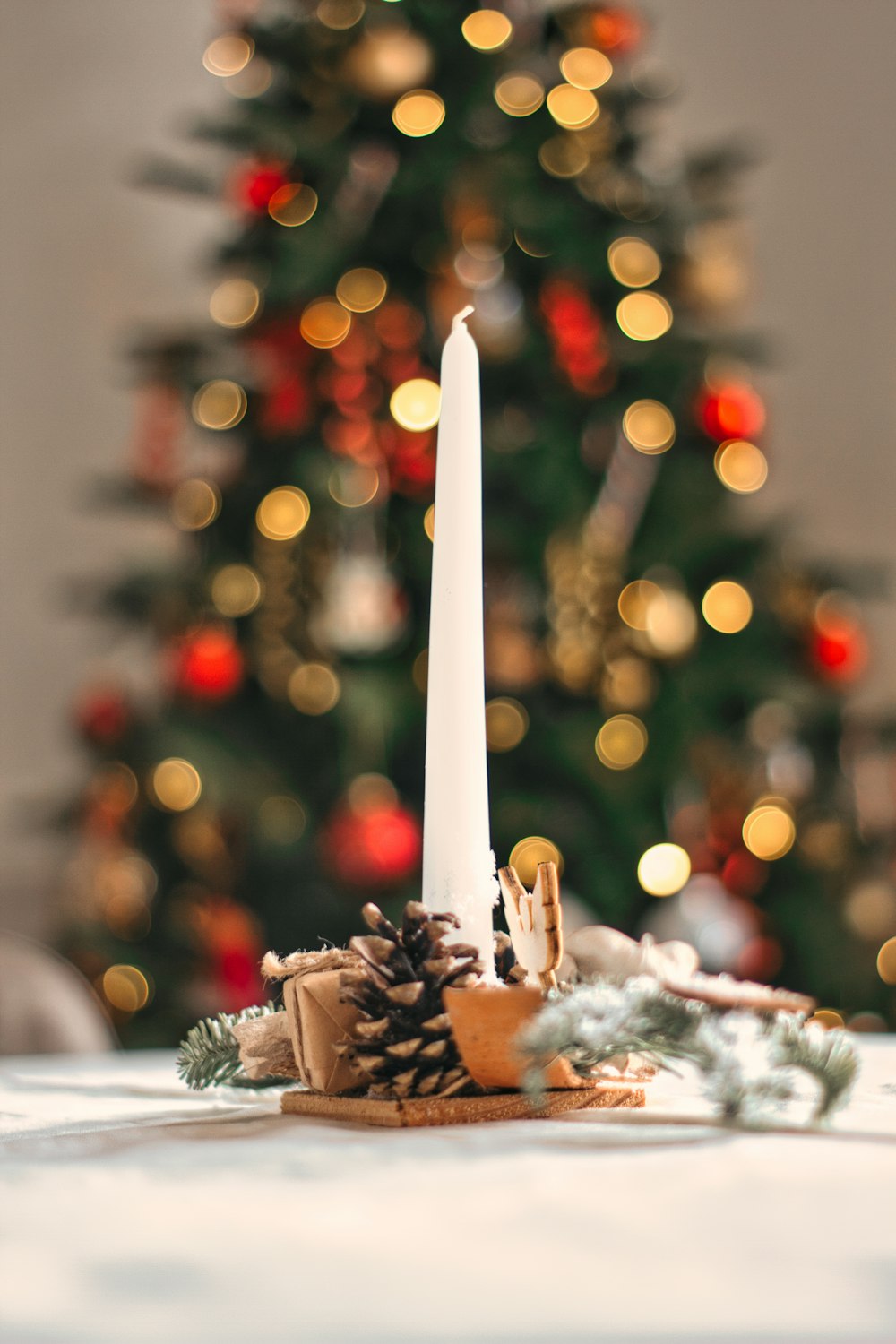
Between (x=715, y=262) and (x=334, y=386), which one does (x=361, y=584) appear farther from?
(x=715, y=262)

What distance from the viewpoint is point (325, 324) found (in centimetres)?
180

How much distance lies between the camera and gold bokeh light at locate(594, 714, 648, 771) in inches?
69.1

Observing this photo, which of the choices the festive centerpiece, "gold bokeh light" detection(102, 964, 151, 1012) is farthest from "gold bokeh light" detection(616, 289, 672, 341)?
the festive centerpiece

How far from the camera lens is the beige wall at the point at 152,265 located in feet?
8.25

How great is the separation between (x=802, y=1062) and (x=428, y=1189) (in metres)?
0.11

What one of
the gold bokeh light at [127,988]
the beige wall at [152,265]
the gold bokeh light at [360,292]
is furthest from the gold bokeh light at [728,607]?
the gold bokeh light at [127,988]

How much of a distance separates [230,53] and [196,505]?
0.63 m

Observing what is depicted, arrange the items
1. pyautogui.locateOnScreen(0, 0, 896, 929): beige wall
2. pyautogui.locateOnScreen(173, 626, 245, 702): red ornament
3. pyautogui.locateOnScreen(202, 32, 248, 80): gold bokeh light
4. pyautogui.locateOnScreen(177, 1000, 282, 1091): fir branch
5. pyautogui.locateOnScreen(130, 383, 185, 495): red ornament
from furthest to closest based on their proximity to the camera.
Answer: pyautogui.locateOnScreen(0, 0, 896, 929): beige wall → pyautogui.locateOnScreen(130, 383, 185, 495): red ornament → pyautogui.locateOnScreen(202, 32, 248, 80): gold bokeh light → pyautogui.locateOnScreen(173, 626, 245, 702): red ornament → pyautogui.locateOnScreen(177, 1000, 282, 1091): fir branch

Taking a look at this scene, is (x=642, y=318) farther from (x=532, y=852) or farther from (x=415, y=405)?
(x=532, y=852)

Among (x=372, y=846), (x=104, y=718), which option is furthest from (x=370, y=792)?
(x=104, y=718)

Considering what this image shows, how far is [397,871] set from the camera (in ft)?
5.39

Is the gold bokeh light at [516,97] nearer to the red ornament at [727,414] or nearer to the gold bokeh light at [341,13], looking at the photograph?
the gold bokeh light at [341,13]

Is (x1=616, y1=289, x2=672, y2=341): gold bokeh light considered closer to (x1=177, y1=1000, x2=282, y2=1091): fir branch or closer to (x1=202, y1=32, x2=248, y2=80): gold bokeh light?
(x1=202, y1=32, x2=248, y2=80): gold bokeh light

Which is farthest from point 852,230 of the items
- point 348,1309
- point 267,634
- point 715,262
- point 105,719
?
point 348,1309
